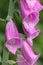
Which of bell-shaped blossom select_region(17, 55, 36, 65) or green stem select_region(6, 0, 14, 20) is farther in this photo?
bell-shaped blossom select_region(17, 55, 36, 65)

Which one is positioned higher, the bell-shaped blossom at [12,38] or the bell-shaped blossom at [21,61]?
the bell-shaped blossom at [12,38]

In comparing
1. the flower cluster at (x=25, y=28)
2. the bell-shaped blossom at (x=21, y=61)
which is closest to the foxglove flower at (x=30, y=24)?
the flower cluster at (x=25, y=28)

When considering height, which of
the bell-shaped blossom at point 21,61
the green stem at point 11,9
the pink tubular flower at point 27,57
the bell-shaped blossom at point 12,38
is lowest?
the bell-shaped blossom at point 21,61

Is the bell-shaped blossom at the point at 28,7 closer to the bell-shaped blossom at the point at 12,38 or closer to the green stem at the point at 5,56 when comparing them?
the bell-shaped blossom at the point at 12,38

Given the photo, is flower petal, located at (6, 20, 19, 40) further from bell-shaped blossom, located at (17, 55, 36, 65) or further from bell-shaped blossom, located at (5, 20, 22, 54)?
bell-shaped blossom, located at (17, 55, 36, 65)

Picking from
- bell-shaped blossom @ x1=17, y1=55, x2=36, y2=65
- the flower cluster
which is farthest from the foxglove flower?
bell-shaped blossom @ x1=17, y1=55, x2=36, y2=65

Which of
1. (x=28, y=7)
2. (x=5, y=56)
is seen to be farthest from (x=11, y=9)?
(x=5, y=56)
